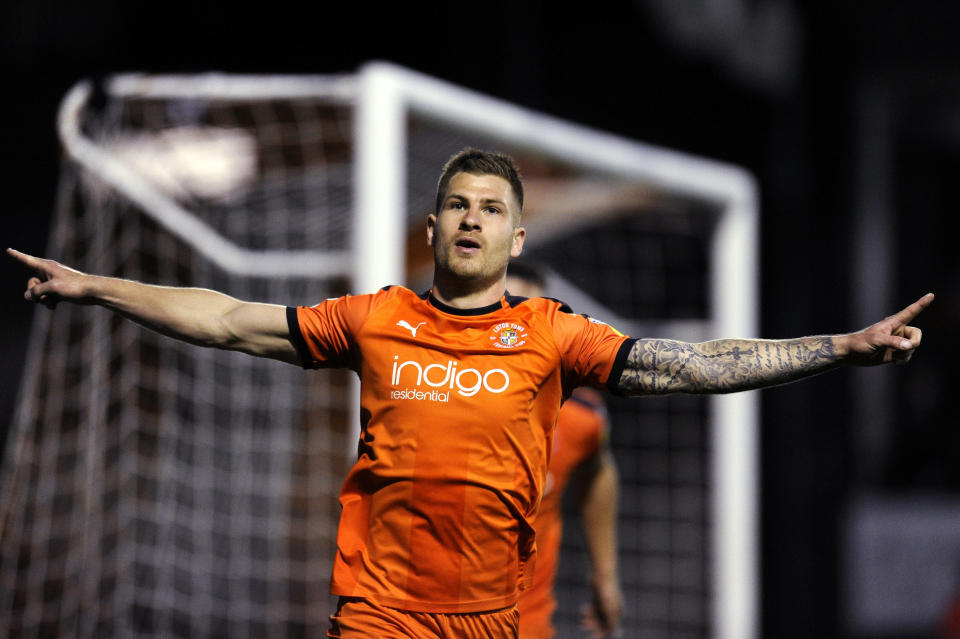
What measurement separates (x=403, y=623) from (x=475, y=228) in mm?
1024

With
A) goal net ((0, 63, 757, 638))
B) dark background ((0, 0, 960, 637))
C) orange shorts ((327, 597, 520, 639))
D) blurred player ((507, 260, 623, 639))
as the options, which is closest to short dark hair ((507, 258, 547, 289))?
blurred player ((507, 260, 623, 639))

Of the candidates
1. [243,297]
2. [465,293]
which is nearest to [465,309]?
[465,293]

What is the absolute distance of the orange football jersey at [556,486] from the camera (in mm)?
4668

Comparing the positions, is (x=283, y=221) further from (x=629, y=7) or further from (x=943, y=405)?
(x=943, y=405)

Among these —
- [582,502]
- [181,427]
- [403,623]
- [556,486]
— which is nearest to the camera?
[403,623]

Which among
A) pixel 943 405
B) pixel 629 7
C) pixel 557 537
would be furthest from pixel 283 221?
pixel 943 405

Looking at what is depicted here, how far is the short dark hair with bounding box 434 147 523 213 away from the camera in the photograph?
320cm

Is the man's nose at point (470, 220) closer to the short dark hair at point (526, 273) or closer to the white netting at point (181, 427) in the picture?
the short dark hair at point (526, 273)

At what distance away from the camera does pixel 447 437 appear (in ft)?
10.2

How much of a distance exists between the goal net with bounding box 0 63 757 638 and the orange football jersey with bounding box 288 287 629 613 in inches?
62.9

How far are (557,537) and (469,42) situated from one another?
6.24 metres

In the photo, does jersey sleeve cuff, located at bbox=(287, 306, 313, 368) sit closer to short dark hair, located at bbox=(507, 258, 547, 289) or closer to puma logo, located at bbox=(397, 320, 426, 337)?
puma logo, located at bbox=(397, 320, 426, 337)

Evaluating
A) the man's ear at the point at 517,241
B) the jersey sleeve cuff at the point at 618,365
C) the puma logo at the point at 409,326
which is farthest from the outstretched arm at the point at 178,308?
the jersey sleeve cuff at the point at 618,365

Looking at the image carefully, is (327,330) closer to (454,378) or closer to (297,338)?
(297,338)
